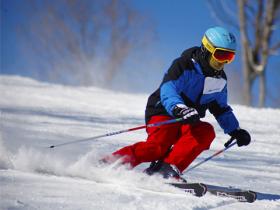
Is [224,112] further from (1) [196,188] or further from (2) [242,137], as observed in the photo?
(1) [196,188]

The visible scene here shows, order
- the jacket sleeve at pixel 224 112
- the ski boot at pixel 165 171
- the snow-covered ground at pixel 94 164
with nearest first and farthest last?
the snow-covered ground at pixel 94 164
the ski boot at pixel 165 171
the jacket sleeve at pixel 224 112

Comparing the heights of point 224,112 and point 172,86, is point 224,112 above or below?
below

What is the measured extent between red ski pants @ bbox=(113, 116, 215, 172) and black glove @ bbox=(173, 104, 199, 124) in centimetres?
24

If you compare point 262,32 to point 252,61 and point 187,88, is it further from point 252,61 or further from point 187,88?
point 187,88

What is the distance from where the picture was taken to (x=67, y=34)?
2981cm

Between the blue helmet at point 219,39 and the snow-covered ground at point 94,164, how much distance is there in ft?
3.33

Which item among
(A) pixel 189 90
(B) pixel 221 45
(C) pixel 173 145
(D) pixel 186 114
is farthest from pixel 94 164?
(B) pixel 221 45

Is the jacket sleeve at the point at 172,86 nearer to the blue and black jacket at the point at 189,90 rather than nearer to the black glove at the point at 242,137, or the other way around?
the blue and black jacket at the point at 189,90

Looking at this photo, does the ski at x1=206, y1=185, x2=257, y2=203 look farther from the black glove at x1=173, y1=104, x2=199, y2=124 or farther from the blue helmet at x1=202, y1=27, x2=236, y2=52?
the blue helmet at x1=202, y1=27, x2=236, y2=52

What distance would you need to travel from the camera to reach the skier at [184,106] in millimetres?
3857

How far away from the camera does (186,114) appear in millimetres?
3668

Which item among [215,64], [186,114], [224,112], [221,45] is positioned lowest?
[224,112]

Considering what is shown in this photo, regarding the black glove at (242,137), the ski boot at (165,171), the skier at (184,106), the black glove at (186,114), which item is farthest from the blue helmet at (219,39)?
the ski boot at (165,171)

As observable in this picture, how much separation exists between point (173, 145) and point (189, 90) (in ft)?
1.40
